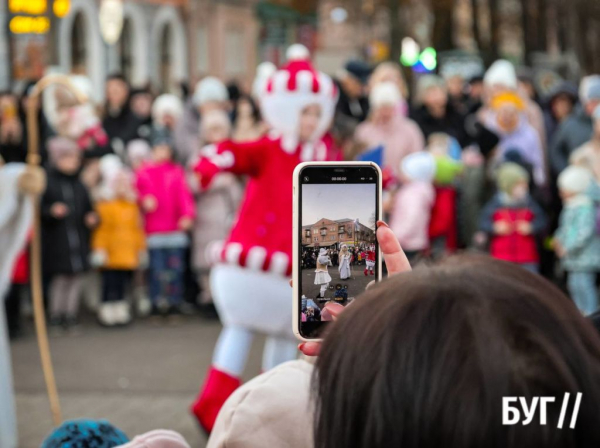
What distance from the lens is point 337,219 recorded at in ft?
6.18

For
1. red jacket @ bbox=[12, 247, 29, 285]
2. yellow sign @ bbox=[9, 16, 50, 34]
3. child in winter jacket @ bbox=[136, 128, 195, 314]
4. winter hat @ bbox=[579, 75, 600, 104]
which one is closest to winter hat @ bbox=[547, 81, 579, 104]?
winter hat @ bbox=[579, 75, 600, 104]

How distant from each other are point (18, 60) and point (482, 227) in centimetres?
1287

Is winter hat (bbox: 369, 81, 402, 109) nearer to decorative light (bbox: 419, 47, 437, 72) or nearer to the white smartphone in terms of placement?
the white smartphone

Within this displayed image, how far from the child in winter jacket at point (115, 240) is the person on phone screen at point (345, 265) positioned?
7561 millimetres

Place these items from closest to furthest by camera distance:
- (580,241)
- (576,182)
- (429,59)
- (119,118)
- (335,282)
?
(335,282) < (580,241) < (576,182) < (119,118) < (429,59)

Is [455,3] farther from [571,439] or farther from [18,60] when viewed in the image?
[571,439]

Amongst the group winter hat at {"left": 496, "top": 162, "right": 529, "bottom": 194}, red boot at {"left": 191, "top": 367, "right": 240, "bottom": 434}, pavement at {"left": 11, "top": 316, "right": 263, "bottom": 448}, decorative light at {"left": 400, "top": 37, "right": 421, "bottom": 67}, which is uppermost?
decorative light at {"left": 400, "top": 37, "right": 421, "bottom": 67}

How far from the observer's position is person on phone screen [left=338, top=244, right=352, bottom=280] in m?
1.83

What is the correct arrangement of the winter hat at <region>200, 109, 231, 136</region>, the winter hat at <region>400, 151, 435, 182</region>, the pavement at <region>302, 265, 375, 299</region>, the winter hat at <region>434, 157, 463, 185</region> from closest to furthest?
the pavement at <region>302, 265, 375, 299</region>, the winter hat at <region>400, 151, 435, 182</region>, the winter hat at <region>434, 157, 463, 185</region>, the winter hat at <region>200, 109, 231, 136</region>

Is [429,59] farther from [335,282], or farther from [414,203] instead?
[335,282]

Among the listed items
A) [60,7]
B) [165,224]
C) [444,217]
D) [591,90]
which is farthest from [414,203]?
[60,7]

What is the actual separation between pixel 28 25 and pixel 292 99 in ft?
31.2

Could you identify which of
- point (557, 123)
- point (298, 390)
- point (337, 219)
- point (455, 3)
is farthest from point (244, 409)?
point (455, 3)

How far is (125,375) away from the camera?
721 cm
